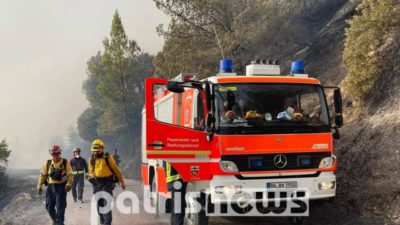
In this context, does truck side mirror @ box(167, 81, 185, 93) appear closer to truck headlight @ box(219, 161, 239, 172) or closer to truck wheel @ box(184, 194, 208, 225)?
truck headlight @ box(219, 161, 239, 172)

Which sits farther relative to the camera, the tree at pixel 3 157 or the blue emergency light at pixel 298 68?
the tree at pixel 3 157

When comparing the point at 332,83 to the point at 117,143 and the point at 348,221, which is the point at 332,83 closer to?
the point at 348,221

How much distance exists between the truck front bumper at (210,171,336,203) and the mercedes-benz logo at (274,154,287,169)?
0.21 metres

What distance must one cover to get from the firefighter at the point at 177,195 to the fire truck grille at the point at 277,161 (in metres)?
1.07

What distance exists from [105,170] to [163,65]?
15705 millimetres

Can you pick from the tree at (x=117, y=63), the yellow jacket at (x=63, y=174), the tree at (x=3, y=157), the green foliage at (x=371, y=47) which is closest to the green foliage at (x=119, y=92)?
the tree at (x=117, y=63)

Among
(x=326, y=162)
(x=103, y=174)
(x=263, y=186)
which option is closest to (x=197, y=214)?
(x=263, y=186)

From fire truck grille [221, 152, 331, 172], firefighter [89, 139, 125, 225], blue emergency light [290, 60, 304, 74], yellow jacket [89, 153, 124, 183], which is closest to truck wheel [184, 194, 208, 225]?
fire truck grille [221, 152, 331, 172]

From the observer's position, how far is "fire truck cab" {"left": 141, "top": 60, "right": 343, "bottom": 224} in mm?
7082

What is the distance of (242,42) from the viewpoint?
21469 mm

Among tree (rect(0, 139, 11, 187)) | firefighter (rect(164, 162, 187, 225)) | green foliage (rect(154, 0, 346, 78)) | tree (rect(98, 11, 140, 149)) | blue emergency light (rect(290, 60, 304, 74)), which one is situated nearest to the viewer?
firefighter (rect(164, 162, 187, 225))

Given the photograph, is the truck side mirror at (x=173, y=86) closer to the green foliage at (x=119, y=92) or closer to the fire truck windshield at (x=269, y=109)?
the fire truck windshield at (x=269, y=109)

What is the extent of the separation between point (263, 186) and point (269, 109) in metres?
1.32

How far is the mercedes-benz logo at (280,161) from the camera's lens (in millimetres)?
7230
